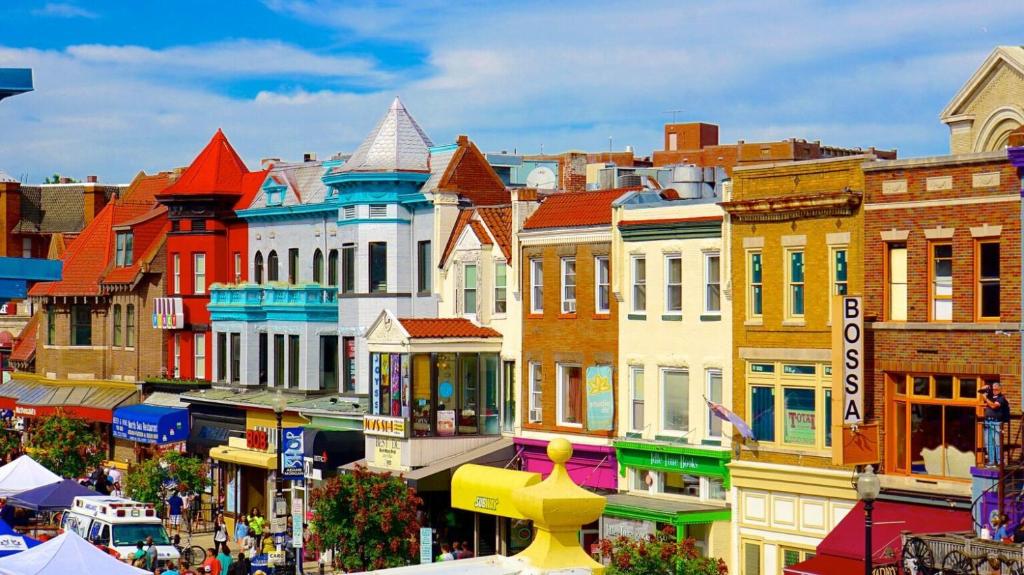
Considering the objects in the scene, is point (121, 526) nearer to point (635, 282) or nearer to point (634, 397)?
point (634, 397)

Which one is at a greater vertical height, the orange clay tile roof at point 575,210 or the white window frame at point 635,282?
the orange clay tile roof at point 575,210

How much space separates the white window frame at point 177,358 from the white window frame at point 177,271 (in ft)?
6.11

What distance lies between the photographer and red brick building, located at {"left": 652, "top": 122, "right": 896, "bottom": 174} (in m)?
60.4

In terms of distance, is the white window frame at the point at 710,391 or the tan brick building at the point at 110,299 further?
the tan brick building at the point at 110,299

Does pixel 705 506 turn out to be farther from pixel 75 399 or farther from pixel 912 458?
pixel 75 399

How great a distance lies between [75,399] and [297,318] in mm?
18288

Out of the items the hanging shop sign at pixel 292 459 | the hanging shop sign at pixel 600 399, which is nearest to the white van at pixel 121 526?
the hanging shop sign at pixel 292 459

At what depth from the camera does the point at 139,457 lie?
6506 centimetres

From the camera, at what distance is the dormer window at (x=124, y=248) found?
67688mm

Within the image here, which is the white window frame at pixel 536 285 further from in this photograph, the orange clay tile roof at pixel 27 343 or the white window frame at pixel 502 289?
the orange clay tile roof at pixel 27 343

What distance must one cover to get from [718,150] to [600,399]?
26.6 metres

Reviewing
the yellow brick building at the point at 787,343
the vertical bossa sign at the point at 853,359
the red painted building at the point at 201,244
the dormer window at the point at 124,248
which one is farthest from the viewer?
the dormer window at the point at 124,248

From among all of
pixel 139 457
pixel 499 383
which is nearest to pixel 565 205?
pixel 499 383

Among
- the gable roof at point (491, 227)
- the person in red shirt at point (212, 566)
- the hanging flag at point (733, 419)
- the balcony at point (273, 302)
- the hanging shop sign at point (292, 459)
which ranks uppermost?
the gable roof at point (491, 227)
